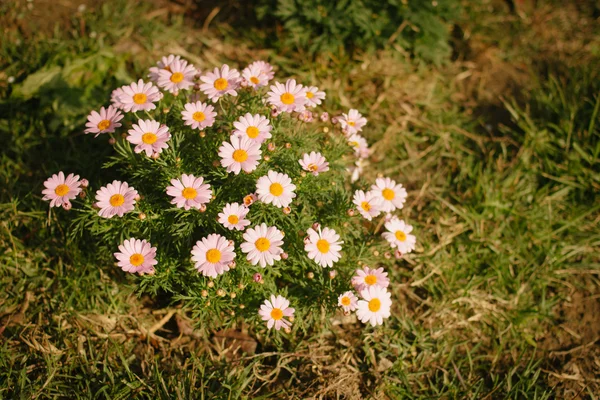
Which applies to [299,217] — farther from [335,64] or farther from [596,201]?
[596,201]

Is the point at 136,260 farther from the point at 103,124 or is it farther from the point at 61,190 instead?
the point at 103,124

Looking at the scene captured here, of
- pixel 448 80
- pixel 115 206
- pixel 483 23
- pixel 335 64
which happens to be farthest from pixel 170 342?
pixel 483 23

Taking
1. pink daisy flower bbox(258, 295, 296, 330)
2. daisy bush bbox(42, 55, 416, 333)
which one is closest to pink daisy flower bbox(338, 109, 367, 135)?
daisy bush bbox(42, 55, 416, 333)

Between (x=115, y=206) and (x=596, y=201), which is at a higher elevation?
(x=115, y=206)

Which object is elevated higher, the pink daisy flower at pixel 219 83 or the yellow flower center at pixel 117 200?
the pink daisy flower at pixel 219 83

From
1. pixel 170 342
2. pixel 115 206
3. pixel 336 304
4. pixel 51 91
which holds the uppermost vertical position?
pixel 115 206

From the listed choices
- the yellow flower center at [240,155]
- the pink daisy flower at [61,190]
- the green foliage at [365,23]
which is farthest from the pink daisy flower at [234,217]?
the green foliage at [365,23]

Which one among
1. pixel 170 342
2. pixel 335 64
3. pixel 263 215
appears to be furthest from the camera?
pixel 335 64

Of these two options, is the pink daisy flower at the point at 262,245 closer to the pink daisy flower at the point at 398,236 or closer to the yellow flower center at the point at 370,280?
the yellow flower center at the point at 370,280
